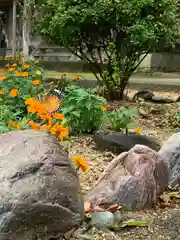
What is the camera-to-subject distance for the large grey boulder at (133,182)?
290 cm

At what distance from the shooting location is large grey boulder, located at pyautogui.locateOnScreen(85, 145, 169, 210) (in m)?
2.90

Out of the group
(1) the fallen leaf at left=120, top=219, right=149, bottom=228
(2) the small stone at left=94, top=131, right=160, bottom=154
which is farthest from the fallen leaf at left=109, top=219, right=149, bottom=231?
(2) the small stone at left=94, top=131, right=160, bottom=154

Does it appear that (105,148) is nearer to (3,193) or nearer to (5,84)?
(5,84)

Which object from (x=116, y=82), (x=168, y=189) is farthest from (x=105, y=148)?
(x=116, y=82)

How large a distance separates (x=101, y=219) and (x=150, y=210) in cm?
45

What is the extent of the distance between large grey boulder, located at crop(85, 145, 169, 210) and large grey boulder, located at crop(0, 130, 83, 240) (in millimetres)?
504

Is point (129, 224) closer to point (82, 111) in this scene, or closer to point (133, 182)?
point (133, 182)

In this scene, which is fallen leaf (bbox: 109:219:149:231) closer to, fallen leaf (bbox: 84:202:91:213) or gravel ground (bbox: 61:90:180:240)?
gravel ground (bbox: 61:90:180:240)

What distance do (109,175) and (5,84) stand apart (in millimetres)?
2370

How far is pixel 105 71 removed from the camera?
7.64m

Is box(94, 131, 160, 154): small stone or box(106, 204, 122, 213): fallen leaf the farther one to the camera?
box(94, 131, 160, 154): small stone

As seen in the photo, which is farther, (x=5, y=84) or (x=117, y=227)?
(x=5, y=84)

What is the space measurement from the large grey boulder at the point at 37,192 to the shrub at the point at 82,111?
2125mm

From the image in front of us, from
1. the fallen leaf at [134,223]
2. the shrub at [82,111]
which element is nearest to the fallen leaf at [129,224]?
the fallen leaf at [134,223]
